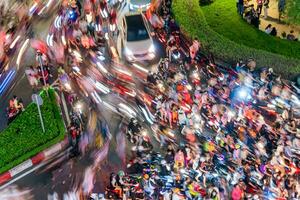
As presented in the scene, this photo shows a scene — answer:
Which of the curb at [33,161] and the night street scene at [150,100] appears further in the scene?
the curb at [33,161]

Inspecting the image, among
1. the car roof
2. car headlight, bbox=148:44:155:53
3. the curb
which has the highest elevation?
the car roof

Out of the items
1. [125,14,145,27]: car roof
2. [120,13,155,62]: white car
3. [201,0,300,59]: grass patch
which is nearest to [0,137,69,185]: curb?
[120,13,155,62]: white car

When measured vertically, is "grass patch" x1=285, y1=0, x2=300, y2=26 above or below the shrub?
above

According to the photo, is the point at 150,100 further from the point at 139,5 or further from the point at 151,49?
the point at 139,5

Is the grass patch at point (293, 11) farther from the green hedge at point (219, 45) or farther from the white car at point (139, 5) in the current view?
the white car at point (139, 5)

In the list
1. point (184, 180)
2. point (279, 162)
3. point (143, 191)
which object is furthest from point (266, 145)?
point (143, 191)

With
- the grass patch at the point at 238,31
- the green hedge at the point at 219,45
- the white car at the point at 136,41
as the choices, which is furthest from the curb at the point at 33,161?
the grass patch at the point at 238,31

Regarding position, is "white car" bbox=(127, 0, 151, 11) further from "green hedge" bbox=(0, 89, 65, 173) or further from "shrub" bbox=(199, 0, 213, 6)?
"green hedge" bbox=(0, 89, 65, 173)
